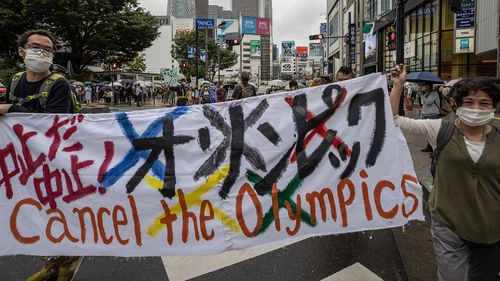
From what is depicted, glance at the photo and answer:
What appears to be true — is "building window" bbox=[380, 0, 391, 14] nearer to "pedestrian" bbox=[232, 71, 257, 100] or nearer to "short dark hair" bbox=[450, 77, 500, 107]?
"pedestrian" bbox=[232, 71, 257, 100]

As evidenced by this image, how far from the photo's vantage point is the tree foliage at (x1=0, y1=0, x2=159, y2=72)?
34.7 m

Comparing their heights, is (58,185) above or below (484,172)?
below

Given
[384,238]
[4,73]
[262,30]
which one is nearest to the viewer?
[384,238]

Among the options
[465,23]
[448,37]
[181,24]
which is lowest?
[448,37]

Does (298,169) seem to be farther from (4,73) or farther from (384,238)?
(4,73)

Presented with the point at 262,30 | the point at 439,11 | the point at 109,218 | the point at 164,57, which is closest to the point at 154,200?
the point at 109,218

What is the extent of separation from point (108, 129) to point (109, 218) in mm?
672

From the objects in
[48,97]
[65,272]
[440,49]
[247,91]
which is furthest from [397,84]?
[440,49]

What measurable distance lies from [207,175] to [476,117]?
181cm

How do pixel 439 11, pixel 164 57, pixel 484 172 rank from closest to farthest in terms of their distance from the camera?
pixel 484 172 → pixel 439 11 → pixel 164 57

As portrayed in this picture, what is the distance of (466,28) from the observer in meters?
21.9

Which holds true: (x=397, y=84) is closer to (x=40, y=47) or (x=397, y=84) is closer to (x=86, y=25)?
(x=40, y=47)

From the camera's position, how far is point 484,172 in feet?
7.78

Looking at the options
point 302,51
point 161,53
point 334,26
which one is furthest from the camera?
point 161,53
